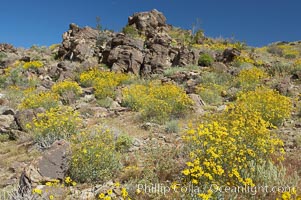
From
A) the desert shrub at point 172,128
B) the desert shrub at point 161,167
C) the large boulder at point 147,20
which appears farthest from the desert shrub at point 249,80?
the large boulder at point 147,20

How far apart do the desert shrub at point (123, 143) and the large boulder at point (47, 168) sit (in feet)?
3.71

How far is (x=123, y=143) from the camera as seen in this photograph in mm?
6188

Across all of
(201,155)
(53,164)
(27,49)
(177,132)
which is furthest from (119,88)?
(27,49)

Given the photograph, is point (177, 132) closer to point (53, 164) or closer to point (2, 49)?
point (53, 164)

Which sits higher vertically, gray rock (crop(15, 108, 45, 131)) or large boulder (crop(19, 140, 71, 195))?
gray rock (crop(15, 108, 45, 131))

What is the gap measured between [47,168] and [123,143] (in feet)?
6.13

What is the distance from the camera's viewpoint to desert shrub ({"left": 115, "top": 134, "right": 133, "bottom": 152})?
595 centimetres

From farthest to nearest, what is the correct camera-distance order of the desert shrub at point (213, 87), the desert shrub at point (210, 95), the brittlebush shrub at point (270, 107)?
the desert shrub at point (213, 87)
the desert shrub at point (210, 95)
the brittlebush shrub at point (270, 107)

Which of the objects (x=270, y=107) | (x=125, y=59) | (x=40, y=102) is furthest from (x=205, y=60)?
(x=40, y=102)

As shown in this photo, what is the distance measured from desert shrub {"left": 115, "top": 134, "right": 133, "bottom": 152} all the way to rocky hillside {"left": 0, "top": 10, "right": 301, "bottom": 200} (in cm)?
2

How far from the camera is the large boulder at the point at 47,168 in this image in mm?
4383

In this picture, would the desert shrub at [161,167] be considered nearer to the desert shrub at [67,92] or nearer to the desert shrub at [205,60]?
the desert shrub at [67,92]

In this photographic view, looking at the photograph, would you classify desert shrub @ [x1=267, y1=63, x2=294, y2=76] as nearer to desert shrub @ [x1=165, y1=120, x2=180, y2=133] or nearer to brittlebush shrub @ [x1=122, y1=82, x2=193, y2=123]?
brittlebush shrub @ [x1=122, y1=82, x2=193, y2=123]

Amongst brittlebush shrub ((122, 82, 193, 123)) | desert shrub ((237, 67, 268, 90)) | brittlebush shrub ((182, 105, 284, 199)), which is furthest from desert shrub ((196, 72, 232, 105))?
brittlebush shrub ((182, 105, 284, 199))
